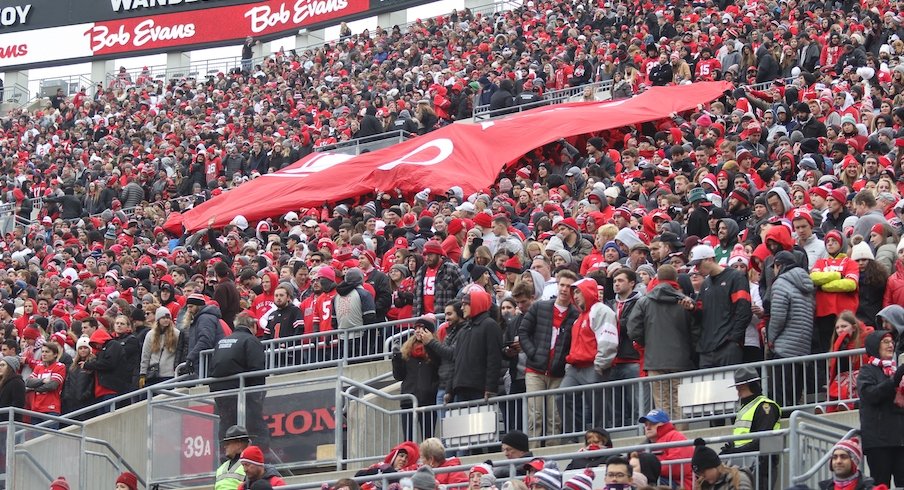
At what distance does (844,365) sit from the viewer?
11.4 m

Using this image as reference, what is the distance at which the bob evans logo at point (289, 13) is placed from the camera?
41281 millimetres

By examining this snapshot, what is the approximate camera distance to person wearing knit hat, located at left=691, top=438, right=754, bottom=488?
9.79 m

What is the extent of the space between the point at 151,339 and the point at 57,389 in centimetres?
117

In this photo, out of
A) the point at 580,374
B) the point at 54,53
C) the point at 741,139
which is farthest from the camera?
the point at 54,53

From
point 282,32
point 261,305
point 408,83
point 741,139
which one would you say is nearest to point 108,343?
point 261,305

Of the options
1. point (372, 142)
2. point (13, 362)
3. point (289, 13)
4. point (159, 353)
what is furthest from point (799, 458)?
point (289, 13)

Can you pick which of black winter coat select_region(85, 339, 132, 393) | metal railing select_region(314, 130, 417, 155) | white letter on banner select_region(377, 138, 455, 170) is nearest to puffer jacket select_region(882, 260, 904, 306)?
black winter coat select_region(85, 339, 132, 393)

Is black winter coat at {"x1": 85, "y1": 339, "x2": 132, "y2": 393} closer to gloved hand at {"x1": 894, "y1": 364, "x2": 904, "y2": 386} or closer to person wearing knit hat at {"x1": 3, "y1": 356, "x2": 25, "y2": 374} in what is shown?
person wearing knit hat at {"x1": 3, "y1": 356, "x2": 25, "y2": 374}

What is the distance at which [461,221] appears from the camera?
1641 centimetres

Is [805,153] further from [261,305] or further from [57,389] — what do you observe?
[57,389]

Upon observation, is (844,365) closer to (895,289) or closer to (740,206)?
(895,289)

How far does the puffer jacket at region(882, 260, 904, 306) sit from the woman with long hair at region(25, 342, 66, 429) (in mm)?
8536

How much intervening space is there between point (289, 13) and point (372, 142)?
16.2 metres

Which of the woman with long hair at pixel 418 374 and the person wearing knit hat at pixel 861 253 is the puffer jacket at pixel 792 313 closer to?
the person wearing knit hat at pixel 861 253
